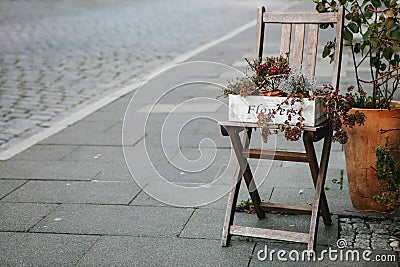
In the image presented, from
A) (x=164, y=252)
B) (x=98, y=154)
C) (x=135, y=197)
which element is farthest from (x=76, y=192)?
(x=164, y=252)

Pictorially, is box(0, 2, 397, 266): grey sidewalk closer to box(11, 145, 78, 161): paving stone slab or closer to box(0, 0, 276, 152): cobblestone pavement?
box(11, 145, 78, 161): paving stone slab

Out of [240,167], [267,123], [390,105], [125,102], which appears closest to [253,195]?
[240,167]

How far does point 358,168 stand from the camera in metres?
4.37

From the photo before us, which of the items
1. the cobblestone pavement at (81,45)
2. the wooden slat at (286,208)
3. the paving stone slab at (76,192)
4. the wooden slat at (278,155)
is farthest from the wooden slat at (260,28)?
the cobblestone pavement at (81,45)

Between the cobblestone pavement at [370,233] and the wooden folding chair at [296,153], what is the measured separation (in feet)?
0.47

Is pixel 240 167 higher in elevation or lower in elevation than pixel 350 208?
higher

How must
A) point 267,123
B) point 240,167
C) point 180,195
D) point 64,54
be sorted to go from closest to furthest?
point 267,123 < point 240,167 < point 180,195 < point 64,54

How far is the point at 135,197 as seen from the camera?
4.93m

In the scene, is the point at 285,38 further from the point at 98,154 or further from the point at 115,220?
the point at 98,154

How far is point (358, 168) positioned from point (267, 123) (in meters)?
0.94

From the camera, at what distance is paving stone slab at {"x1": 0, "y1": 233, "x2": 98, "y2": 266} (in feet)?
12.8

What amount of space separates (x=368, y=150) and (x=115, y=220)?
168 cm

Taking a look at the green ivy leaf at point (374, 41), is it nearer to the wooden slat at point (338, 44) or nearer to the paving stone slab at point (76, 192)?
the wooden slat at point (338, 44)

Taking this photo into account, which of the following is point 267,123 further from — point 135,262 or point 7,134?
point 7,134
